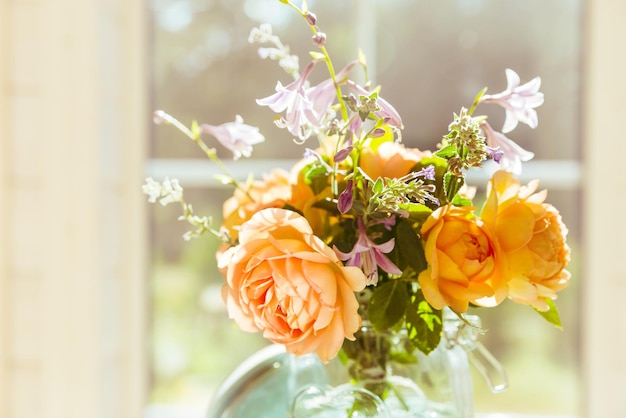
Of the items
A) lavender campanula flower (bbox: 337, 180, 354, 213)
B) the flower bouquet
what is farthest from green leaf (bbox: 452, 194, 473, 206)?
lavender campanula flower (bbox: 337, 180, 354, 213)

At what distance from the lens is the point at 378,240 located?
626 mm

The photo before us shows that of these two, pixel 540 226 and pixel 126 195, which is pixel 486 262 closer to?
pixel 540 226

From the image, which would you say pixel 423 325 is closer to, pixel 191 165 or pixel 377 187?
pixel 377 187

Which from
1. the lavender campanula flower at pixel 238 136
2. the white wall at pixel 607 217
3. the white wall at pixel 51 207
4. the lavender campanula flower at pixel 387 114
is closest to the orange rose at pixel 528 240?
the lavender campanula flower at pixel 387 114

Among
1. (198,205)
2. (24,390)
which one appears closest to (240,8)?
(198,205)

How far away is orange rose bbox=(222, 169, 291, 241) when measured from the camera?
0.69m

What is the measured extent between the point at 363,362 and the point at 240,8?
99 centimetres

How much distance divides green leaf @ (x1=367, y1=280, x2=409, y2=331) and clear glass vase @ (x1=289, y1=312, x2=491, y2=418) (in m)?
0.05

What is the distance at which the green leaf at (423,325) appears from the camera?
2.04 ft

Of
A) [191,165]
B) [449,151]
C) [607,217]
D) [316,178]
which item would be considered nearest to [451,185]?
[449,151]

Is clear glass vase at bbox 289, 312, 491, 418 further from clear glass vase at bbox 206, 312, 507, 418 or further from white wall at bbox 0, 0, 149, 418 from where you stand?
white wall at bbox 0, 0, 149, 418

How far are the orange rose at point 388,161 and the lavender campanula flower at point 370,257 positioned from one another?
81 millimetres

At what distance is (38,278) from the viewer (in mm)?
1303

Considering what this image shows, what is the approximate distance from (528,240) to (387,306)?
5.2 inches
